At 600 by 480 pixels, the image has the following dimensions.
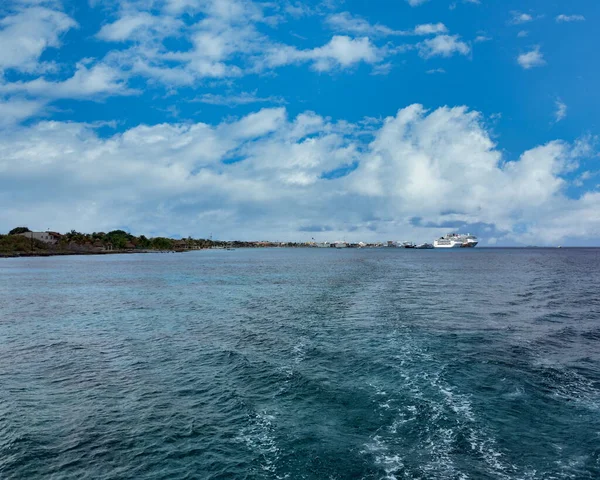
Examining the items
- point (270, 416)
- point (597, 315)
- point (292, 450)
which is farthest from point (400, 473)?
point (597, 315)

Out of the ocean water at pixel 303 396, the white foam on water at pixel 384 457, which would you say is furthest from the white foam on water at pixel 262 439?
the white foam on water at pixel 384 457

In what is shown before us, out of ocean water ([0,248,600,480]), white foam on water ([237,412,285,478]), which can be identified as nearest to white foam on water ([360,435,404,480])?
ocean water ([0,248,600,480])

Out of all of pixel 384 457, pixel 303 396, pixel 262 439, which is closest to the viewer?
pixel 384 457

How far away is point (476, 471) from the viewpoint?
49.1 feet

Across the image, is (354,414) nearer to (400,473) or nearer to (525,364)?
(400,473)

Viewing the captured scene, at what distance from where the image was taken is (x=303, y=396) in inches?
870

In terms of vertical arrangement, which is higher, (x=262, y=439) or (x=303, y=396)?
(x=303, y=396)

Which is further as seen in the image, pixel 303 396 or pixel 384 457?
pixel 303 396

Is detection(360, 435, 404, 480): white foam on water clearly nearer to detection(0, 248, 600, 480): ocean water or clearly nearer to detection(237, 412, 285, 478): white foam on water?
detection(0, 248, 600, 480): ocean water

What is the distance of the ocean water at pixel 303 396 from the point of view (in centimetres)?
1594

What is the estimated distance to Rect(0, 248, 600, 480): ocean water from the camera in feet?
52.3

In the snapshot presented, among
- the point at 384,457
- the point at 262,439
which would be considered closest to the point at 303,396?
the point at 262,439

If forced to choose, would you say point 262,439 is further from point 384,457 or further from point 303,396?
point 384,457

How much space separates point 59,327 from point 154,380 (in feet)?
70.9
